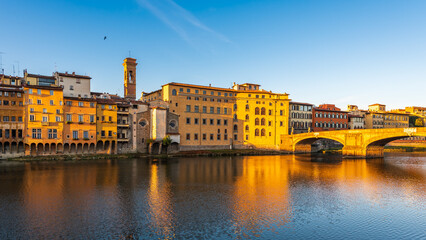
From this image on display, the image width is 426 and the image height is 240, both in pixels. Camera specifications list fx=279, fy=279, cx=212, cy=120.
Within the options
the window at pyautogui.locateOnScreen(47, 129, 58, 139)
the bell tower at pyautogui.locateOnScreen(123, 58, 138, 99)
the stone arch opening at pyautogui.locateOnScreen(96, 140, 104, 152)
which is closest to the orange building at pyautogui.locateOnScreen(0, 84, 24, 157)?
the window at pyautogui.locateOnScreen(47, 129, 58, 139)

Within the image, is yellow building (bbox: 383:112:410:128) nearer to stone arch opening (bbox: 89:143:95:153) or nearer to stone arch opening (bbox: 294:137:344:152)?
stone arch opening (bbox: 294:137:344:152)

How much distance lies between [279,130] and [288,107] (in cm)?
957

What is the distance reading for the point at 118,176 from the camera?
142 feet

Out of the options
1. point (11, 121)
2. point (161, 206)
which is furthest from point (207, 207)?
point (11, 121)

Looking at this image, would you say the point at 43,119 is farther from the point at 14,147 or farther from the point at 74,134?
the point at 14,147

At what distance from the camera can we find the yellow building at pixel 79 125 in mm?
67625

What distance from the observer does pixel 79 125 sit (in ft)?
226

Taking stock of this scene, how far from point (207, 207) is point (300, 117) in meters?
88.6

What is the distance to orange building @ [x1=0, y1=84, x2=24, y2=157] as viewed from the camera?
6145 centimetres

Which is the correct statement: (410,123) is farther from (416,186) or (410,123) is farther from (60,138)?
(60,138)

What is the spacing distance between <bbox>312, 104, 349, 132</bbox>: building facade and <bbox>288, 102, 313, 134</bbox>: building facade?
3.12 metres

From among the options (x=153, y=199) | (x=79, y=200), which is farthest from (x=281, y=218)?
(x=79, y=200)

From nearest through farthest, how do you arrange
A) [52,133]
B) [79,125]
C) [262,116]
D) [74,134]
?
[52,133], [74,134], [79,125], [262,116]

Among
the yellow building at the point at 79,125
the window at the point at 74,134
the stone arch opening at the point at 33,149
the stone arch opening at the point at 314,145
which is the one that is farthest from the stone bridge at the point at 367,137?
the stone arch opening at the point at 33,149
